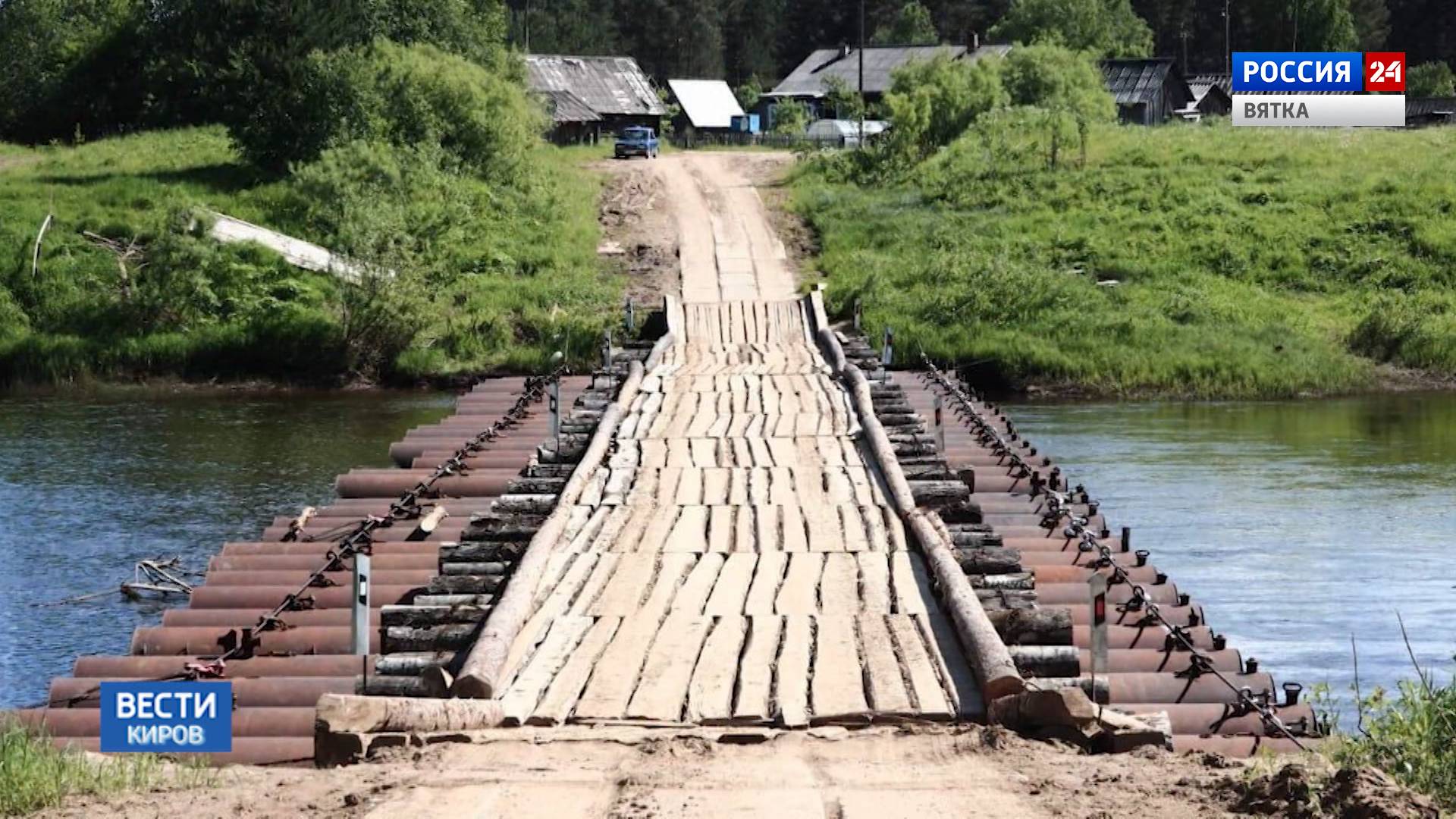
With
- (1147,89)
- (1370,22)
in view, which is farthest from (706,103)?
(1370,22)

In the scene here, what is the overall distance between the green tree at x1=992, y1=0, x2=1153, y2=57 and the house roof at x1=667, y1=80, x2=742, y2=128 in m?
14.3

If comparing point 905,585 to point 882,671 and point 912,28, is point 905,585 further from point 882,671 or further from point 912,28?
point 912,28

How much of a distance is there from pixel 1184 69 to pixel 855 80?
1010 inches

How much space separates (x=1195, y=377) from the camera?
4034 centimetres

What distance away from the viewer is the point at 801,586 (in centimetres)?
1450

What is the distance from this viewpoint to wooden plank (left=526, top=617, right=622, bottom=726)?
11.4 metres

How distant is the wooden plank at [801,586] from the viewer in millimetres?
13820

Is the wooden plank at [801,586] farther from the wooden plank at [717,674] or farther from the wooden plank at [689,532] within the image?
the wooden plank at [689,532]

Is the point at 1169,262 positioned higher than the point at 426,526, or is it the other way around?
the point at 1169,262

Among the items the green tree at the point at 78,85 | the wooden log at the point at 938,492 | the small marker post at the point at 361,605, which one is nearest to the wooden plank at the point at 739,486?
the wooden log at the point at 938,492

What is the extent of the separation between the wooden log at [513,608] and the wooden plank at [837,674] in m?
1.83

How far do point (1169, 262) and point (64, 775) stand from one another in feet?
126

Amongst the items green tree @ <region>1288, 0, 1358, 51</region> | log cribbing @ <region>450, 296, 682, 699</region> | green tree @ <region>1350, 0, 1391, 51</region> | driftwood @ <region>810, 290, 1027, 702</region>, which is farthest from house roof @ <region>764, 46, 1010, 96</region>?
log cribbing @ <region>450, 296, 682, 699</region>

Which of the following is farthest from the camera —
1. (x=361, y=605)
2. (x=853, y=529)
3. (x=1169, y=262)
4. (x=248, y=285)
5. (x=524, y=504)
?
(x=1169, y=262)
